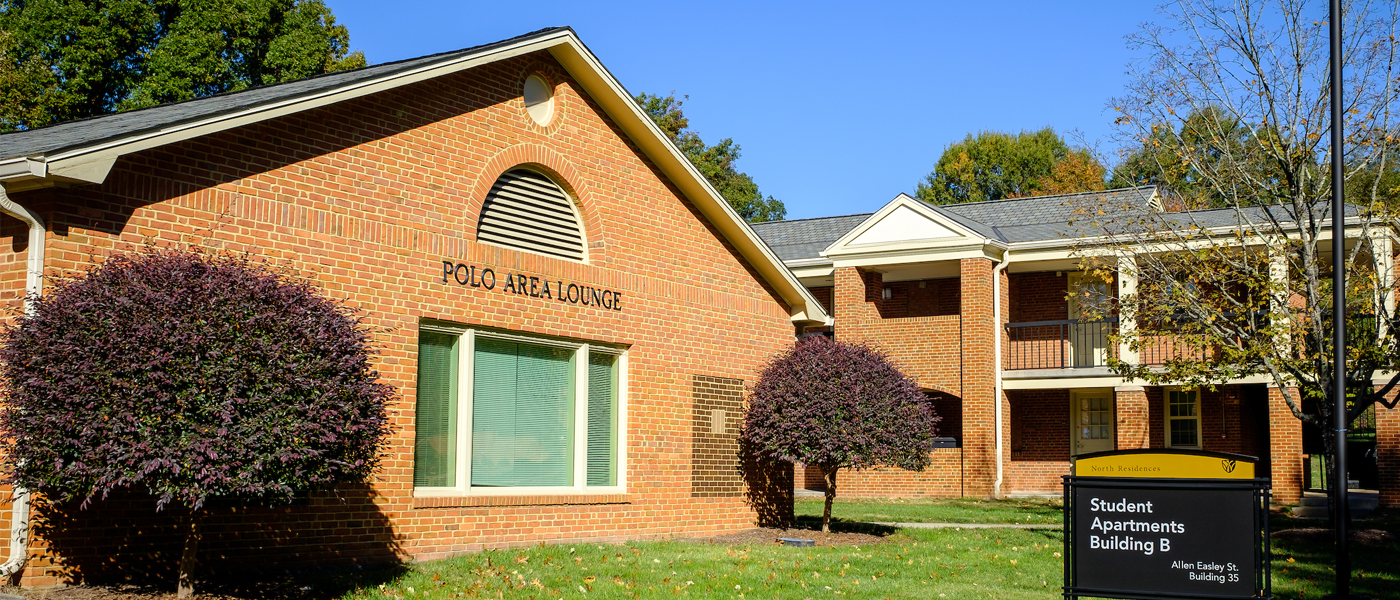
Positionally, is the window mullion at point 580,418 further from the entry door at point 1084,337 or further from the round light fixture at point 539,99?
the entry door at point 1084,337

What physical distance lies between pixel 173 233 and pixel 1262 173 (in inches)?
631

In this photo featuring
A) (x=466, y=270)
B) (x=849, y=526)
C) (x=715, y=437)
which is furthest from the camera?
(x=849, y=526)

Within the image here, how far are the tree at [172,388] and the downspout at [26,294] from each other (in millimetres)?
388

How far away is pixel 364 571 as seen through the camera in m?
10.5

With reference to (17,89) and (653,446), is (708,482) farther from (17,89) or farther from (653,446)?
(17,89)

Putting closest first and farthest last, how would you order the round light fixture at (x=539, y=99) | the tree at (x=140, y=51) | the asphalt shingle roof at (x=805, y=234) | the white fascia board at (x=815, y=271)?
the round light fixture at (x=539, y=99) → the white fascia board at (x=815, y=271) → the asphalt shingle roof at (x=805, y=234) → the tree at (x=140, y=51)

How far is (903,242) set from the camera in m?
26.3

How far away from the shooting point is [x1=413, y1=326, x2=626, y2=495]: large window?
11.8 m

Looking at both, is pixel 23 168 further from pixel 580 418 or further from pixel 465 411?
pixel 580 418

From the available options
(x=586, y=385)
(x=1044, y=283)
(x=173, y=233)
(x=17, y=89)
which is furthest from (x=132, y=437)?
(x=17, y=89)

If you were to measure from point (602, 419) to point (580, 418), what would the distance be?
1.56 feet

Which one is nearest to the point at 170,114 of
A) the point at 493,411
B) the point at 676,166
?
the point at 493,411

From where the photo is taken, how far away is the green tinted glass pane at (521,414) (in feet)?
40.1

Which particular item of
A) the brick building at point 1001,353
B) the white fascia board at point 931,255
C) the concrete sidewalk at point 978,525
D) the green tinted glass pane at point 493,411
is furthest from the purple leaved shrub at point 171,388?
the brick building at point 1001,353
